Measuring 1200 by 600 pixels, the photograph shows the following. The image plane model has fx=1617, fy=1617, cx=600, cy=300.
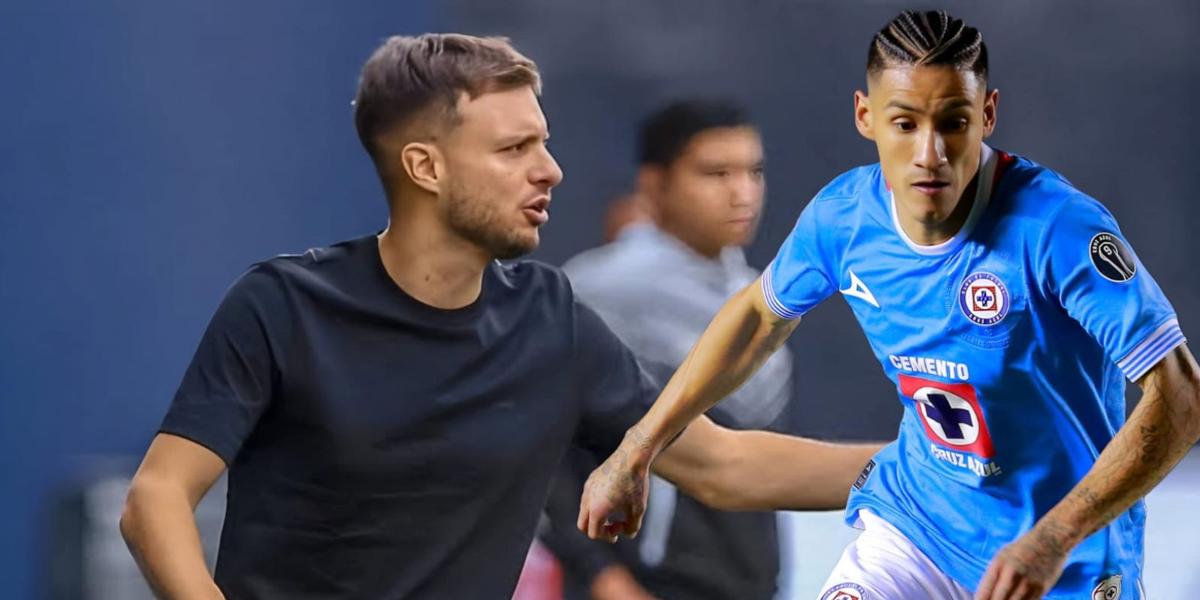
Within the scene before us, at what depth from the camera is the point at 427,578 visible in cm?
226

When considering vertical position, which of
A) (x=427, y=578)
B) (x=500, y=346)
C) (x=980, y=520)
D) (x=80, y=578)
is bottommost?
(x=80, y=578)

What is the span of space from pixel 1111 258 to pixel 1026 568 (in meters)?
0.42

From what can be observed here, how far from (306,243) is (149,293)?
0.96ft

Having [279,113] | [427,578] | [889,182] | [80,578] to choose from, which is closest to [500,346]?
[427,578]

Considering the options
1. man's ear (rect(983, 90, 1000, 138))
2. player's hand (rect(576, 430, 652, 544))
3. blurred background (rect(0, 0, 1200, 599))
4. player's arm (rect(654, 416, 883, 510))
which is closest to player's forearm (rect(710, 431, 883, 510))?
player's arm (rect(654, 416, 883, 510))

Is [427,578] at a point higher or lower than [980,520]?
lower

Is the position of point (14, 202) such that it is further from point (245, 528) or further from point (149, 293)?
point (245, 528)

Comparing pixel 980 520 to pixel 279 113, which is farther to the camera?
pixel 279 113

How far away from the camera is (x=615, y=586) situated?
2701 mm

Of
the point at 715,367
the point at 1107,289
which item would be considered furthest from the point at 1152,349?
the point at 715,367

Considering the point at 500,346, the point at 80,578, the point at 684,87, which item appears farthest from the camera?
the point at 684,87

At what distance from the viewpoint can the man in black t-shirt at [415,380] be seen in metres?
2.24

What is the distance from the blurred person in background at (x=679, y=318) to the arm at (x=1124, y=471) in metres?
0.81

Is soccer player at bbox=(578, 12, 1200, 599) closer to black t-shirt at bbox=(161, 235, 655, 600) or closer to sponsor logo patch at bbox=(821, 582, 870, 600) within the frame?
sponsor logo patch at bbox=(821, 582, 870, 600)
